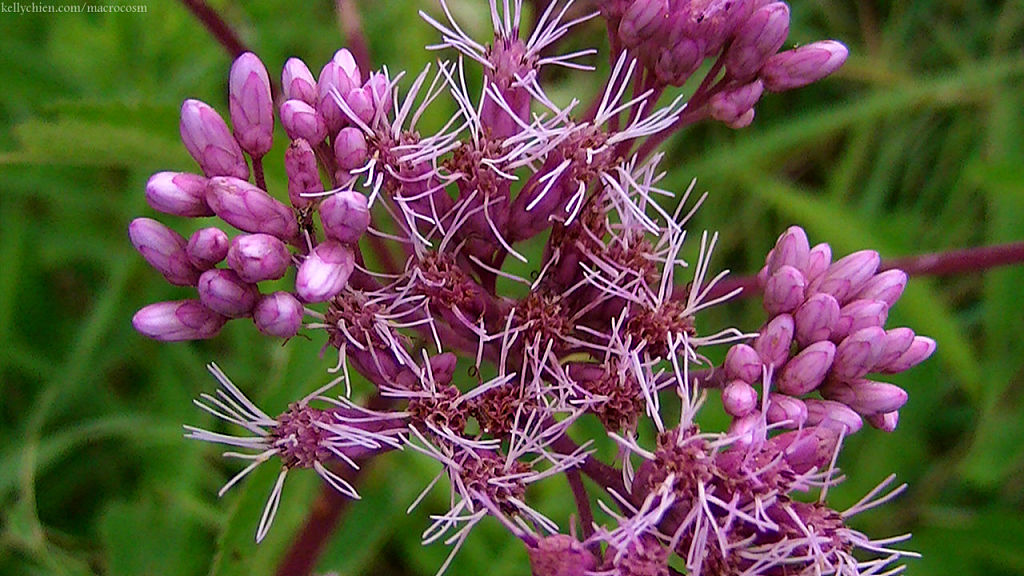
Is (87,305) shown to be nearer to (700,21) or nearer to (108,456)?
(108,456)


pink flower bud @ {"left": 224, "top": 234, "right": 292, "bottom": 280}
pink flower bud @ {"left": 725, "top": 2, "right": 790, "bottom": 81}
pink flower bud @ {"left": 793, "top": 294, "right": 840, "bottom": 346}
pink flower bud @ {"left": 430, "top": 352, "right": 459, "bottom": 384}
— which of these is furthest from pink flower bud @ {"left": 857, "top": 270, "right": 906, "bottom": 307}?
pink flower bud @ {"left": 224, "top": 234, "right": 292, "bottom": 280}

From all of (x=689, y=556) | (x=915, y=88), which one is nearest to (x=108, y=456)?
(x=689, y=556)

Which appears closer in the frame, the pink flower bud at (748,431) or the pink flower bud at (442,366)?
the pink flower bud at (748,431)

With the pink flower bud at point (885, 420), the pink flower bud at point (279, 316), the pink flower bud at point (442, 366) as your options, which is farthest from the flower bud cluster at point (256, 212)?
the pink flower bud at point (885, 420)

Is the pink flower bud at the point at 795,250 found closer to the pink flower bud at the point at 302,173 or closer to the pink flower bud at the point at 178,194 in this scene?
the pink flower bud at the point at 302,173

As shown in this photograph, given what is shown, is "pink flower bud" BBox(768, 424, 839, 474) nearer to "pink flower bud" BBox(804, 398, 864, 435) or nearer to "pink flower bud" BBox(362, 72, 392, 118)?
"pink flower bud" BBox(804, 398, 864, 435)

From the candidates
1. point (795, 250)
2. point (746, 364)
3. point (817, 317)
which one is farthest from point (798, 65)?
point (746, 364)
